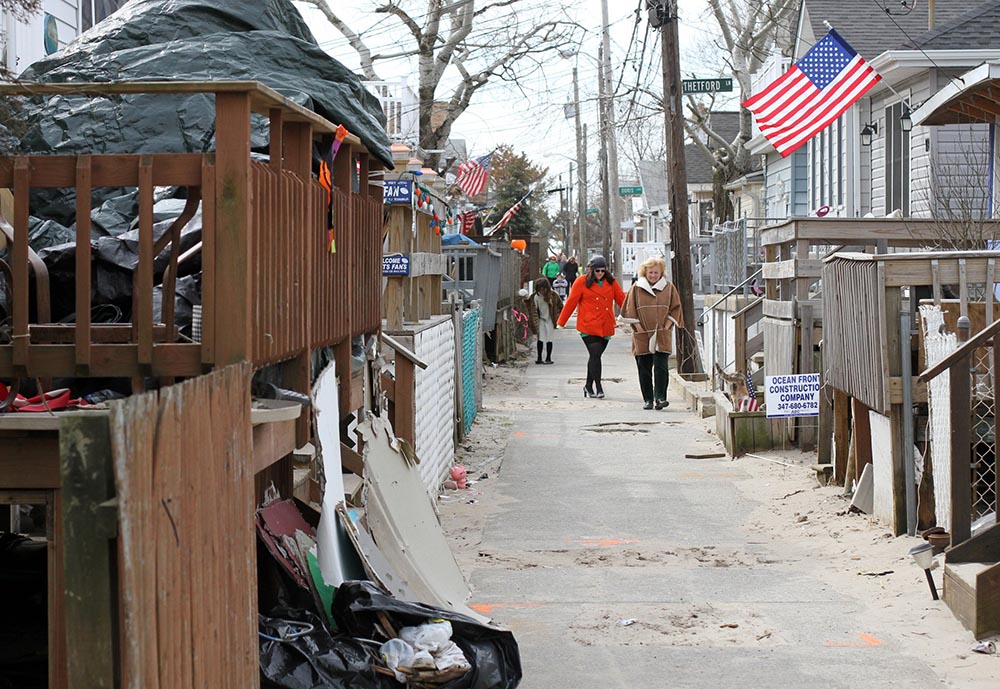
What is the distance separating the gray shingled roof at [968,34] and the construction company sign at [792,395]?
310 inches

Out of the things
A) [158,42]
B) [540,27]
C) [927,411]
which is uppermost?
[540,27]

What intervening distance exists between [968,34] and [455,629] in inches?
579

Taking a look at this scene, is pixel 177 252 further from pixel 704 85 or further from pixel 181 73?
pixel 704 85

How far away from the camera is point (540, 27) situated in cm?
3127

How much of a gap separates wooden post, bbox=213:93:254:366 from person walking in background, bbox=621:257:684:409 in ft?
39.7

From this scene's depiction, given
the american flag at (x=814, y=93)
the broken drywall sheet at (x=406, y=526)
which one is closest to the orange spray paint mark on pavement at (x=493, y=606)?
the broken drywall sheet at (x=406, y=526)

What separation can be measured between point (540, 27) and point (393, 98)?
5.15m

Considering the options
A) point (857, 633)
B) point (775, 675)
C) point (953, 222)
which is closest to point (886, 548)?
point (857, 633)

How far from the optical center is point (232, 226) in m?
4.02

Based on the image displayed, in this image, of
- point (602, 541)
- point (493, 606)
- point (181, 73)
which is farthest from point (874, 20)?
point (181, 73)

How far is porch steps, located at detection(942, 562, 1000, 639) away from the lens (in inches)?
228

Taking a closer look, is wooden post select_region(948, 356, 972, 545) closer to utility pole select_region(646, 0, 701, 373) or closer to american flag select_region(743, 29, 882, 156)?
american flag select_region(743, 29, 882, 156)

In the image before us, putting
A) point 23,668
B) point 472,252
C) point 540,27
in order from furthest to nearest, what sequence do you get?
point 540,27, point 472,252, point 23,668

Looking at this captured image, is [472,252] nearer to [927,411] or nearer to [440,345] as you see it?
[440,345]
